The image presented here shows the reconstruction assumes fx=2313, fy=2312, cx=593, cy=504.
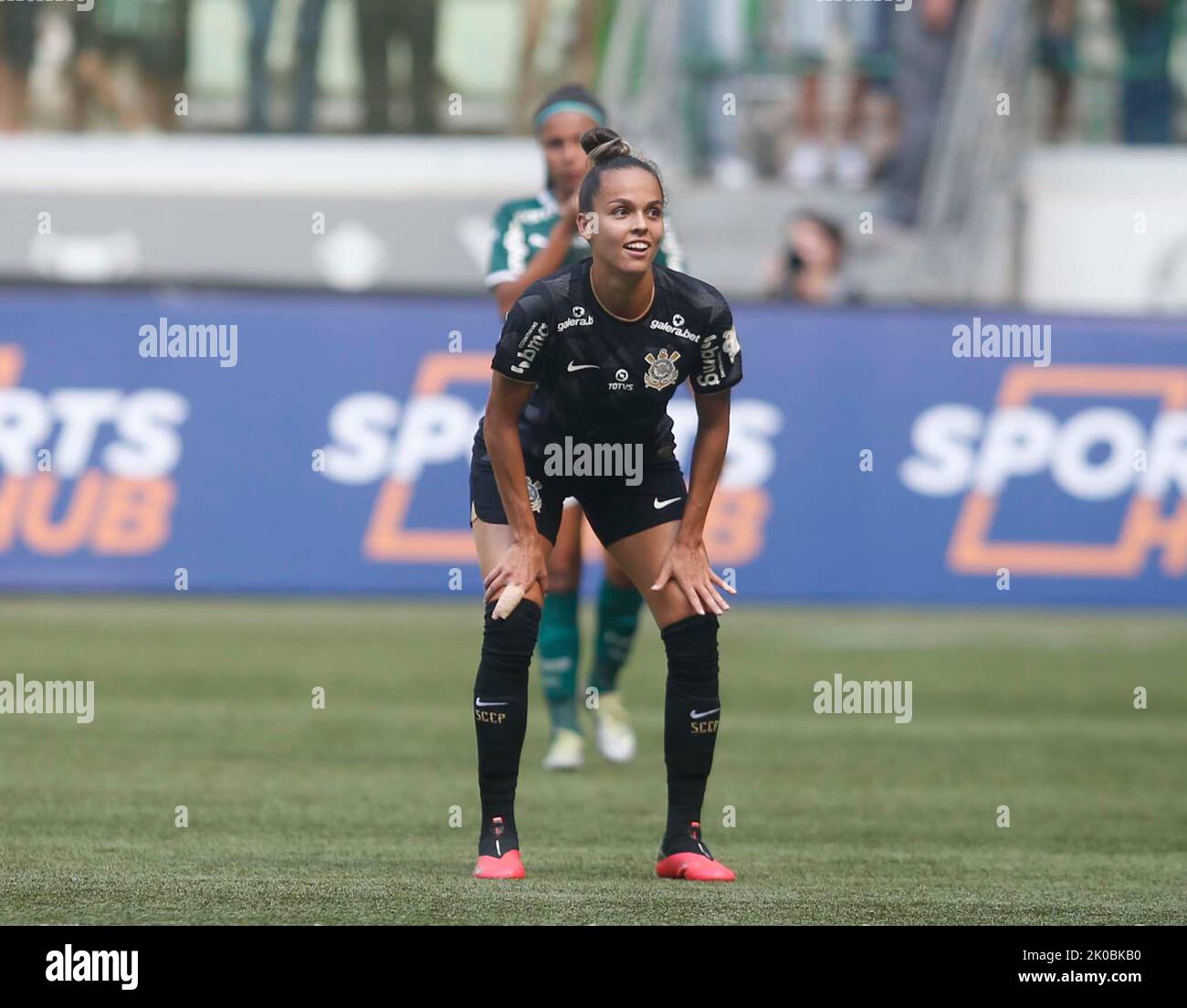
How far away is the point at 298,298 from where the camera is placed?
603 inches

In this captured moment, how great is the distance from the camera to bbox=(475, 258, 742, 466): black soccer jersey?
6449 millimetres

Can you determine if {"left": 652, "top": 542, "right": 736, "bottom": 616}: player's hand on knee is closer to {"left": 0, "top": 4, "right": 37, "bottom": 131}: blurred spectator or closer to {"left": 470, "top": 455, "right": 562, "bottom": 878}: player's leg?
Result: {"left": 470, "top": 455, "right": 562, "bottom": 878}: player's leg

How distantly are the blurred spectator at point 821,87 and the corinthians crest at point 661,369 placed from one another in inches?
533

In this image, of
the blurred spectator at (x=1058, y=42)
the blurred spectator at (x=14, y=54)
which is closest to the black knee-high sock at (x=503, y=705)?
the blurred spectator at (x=1058, y=42)

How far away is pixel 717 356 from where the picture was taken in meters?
6.58

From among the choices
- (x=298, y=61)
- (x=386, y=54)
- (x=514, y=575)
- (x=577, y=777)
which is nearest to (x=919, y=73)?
(x=386, y=54)

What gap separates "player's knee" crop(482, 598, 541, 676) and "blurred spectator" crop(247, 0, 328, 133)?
1502 centimetres

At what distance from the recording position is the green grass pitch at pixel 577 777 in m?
6.32

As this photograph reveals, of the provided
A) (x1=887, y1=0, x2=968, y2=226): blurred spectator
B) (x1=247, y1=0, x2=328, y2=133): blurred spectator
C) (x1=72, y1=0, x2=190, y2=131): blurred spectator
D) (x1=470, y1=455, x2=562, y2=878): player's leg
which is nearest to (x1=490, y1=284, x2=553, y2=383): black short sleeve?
(x1=470, y1=455, x2=562, y2=878): player's leg

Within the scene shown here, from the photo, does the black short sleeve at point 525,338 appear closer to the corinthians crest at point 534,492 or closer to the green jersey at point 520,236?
the corinthians crest at point 534,492

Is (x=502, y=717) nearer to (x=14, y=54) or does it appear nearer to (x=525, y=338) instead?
(x=525, y=338)

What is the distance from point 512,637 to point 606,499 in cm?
52

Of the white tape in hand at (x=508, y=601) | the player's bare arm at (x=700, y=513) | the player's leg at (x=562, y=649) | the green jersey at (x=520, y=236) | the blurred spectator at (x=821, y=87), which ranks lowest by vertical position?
the player's leg at (x=562, y=649)
